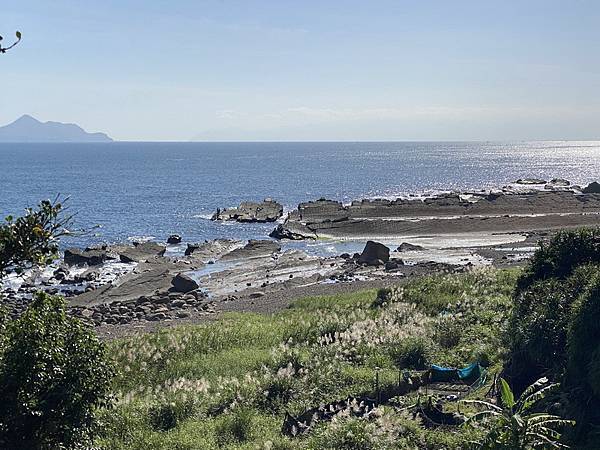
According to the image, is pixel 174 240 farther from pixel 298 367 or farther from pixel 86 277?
pixel 298 367

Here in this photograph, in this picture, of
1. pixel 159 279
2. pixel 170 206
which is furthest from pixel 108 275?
pixel 170 206

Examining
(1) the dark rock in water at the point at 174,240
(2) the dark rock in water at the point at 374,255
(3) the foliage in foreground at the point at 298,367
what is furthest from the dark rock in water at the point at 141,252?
(3) the foliage in foreground at the point at 298,367

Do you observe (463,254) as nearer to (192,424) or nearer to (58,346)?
(192,424)

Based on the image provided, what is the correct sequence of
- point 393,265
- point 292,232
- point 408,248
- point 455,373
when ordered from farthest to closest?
1. point 292,232
2. point 408,248
3. point 393,265
4. point 455,373

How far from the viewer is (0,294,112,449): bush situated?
9.34m

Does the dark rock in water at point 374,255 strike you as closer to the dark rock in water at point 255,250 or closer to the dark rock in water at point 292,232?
the dark rock in water at point 255,250

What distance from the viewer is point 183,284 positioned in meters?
46.1

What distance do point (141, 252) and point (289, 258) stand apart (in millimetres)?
14854

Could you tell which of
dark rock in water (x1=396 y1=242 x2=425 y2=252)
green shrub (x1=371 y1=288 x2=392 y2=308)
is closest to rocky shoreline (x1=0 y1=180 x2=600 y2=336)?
dark rock in water (x1=396 y1=242 x2=425 y2=252)

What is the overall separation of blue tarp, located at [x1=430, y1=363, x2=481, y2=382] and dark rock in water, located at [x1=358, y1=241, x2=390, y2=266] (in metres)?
33.6

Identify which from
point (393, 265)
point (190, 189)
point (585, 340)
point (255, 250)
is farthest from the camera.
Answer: point (190, 189)

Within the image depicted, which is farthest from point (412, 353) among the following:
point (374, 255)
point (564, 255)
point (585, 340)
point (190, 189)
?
point (190, 189)

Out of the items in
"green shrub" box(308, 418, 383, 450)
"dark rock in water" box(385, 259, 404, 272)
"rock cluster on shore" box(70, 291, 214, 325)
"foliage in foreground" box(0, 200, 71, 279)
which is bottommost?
"rock cluster on shore" box(70, 291, 214, 325)

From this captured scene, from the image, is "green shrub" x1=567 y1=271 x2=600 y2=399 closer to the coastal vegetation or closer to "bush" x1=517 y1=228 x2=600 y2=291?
"bush" x1=517 y1=228 x2=600 y2=291
